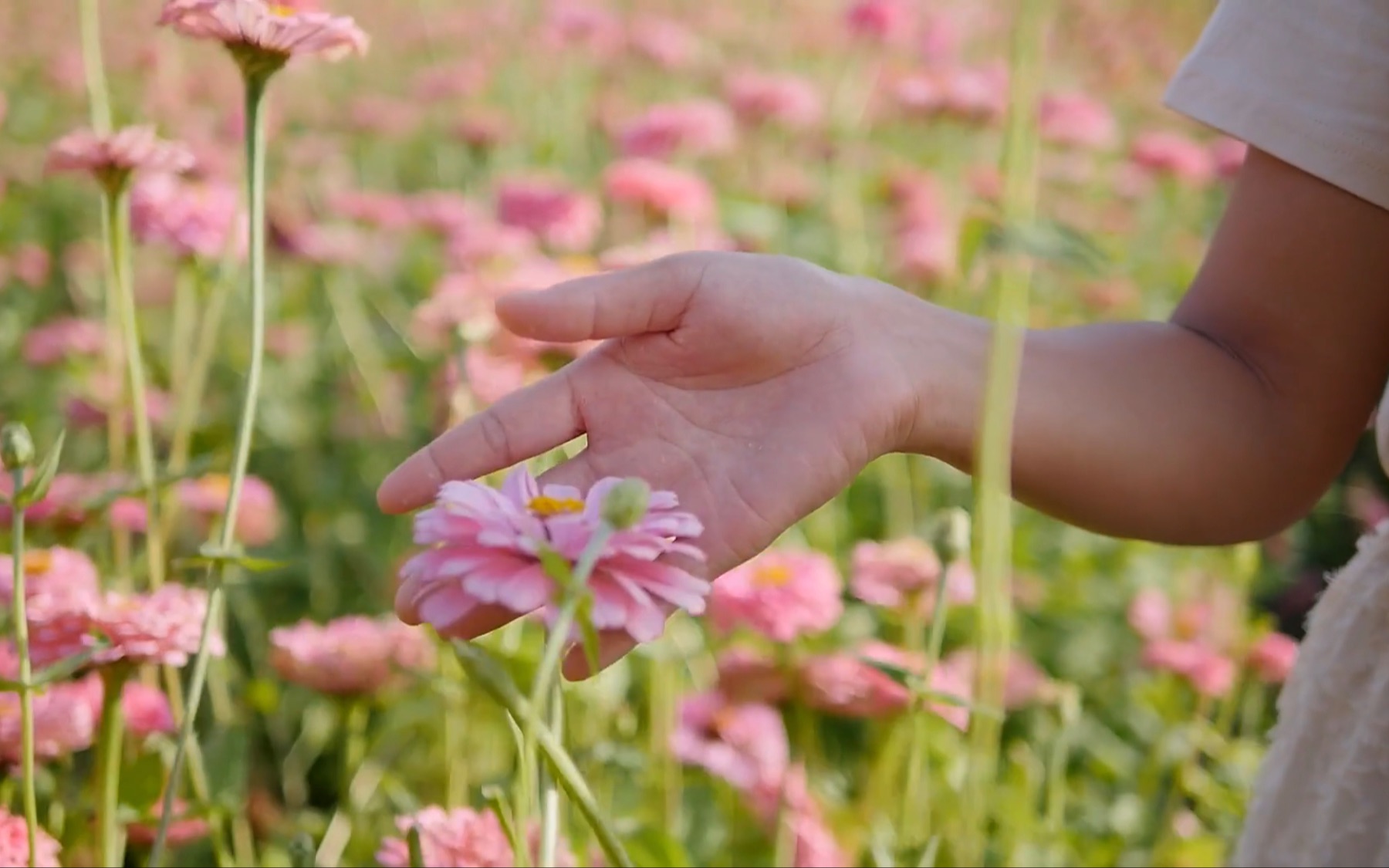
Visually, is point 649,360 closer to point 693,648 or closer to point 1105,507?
point 1105,507

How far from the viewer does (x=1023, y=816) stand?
2.64 ft

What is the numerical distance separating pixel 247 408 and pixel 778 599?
38cm

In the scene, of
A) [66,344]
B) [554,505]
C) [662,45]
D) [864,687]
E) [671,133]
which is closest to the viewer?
[554,505]

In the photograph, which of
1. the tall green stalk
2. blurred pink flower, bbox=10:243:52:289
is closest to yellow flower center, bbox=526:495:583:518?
the tall green stalk

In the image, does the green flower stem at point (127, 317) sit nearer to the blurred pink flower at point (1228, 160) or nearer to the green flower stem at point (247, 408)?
the green flower stem at point (247, 408)

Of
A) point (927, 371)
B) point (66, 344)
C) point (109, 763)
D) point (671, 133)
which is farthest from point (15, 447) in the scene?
point (671, 133)

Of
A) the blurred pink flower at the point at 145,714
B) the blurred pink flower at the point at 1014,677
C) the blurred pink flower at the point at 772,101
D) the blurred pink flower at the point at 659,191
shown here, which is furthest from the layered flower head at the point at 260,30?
the blurred pink flower at the point at 772,101

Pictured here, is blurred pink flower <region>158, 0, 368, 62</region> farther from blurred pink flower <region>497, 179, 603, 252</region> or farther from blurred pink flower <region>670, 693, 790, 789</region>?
blurred pink flower <region>497, 179, 603, 252</region>

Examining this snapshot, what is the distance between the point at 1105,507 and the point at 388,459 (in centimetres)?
93

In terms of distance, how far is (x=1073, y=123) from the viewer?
178cm

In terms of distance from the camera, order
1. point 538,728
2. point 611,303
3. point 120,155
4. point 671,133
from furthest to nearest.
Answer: point 671,133
point 120,155
point 611,303
point 538,728

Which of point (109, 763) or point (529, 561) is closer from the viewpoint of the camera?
point (529, 561)

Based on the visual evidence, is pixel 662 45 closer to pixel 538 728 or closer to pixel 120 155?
pixel 120 155

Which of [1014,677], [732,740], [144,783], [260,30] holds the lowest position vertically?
[1014,677]
